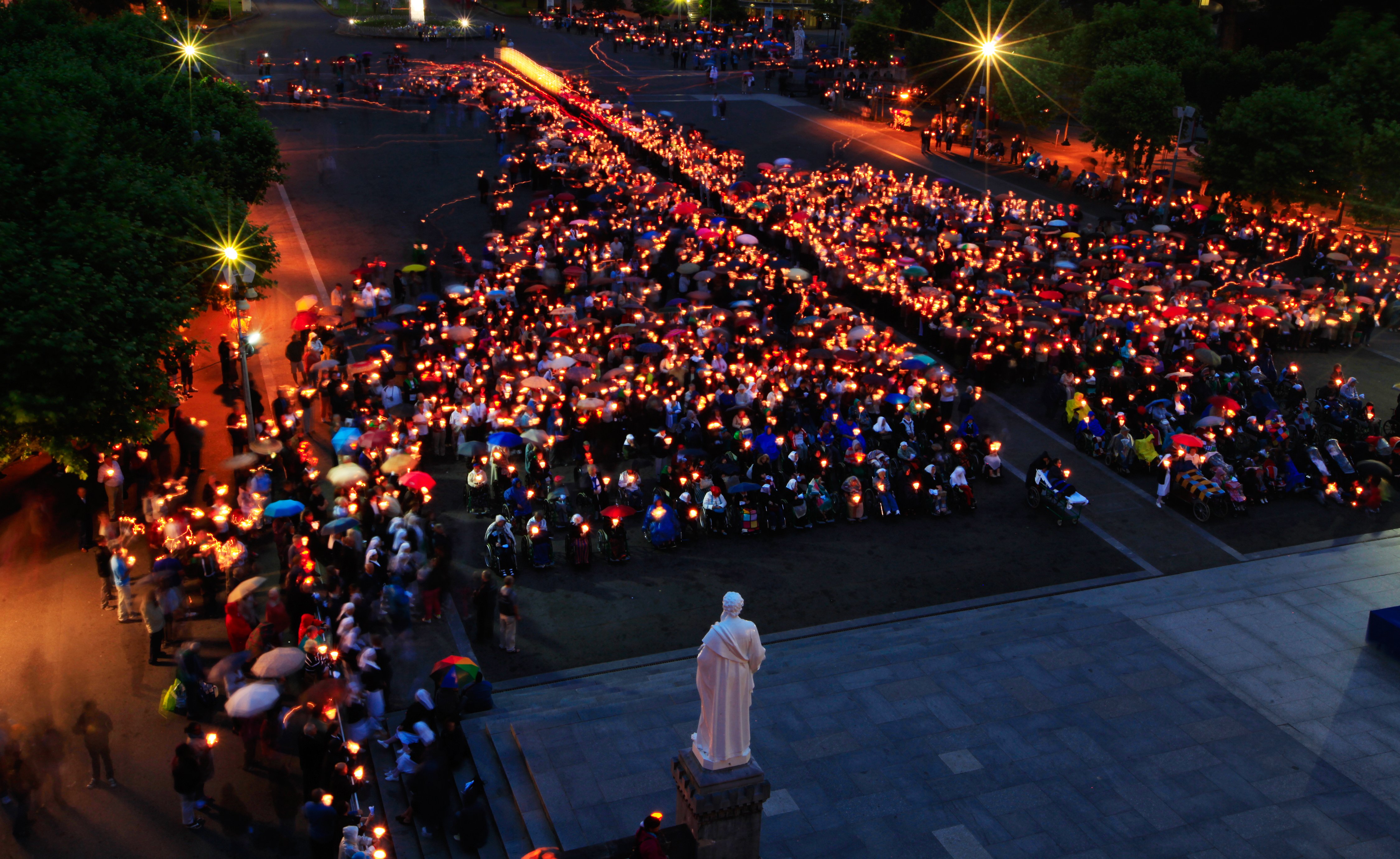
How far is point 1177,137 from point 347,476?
39.1 metres

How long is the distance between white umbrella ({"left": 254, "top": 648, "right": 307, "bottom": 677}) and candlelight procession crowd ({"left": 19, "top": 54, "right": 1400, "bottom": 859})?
0.04m

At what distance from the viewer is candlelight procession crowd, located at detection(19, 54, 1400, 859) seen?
1655cm

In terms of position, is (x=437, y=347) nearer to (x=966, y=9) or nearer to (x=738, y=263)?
(x=738, y=263)

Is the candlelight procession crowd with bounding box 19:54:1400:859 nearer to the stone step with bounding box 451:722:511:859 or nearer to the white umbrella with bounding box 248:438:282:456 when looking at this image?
the white umbrella with bounding box 248:438:282:456

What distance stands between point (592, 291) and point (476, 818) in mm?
20628

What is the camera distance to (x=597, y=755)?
47.3ft

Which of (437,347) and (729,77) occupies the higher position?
(729,77)

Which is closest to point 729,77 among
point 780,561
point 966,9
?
point 966,9

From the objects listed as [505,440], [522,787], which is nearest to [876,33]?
[505,440]

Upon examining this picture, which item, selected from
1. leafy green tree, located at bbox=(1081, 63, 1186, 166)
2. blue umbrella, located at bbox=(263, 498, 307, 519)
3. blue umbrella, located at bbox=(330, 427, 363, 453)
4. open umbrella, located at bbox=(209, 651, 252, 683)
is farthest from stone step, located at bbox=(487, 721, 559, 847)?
leafy green tree, located at bbox=(1081, 63, 1186, 166)

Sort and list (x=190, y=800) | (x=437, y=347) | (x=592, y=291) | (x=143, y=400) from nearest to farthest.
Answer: (x=190, y=800), (x=143, y=400), (x=437, y=347), (x=592, y=291)

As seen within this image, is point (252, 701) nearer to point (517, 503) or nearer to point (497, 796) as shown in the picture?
point (497, 796)

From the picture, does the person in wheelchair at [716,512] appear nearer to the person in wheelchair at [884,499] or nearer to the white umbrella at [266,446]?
the person in wheelchair at [884,499]

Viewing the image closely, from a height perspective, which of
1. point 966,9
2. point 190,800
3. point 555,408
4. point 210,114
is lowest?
point 190,800
